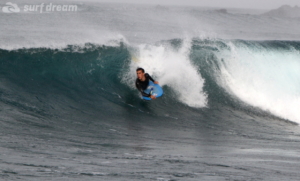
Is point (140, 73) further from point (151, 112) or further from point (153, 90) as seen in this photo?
point (151, 112)

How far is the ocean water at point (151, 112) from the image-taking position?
212 inches

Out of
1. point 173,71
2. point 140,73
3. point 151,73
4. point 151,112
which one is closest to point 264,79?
point 173,71

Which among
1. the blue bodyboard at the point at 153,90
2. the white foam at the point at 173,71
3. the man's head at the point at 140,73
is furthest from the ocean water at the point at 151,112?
the man's head at the point at 140,73

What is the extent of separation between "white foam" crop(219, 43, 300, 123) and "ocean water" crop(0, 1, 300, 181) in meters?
0.05

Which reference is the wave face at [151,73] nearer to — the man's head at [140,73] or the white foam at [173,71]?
the white foam at [173,71]

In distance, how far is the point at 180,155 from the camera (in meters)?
6.30

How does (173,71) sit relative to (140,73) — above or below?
above

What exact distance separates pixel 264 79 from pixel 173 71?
11.1ft

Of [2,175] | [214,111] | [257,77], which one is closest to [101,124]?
[214,111]

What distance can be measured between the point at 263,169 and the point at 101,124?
4.61 metres

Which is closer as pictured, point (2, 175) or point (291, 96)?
point (2, 175)

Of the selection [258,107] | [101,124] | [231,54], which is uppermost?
[231,54]

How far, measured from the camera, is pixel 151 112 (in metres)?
10.8

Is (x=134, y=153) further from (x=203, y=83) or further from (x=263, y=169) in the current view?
(x=203, y=83)
